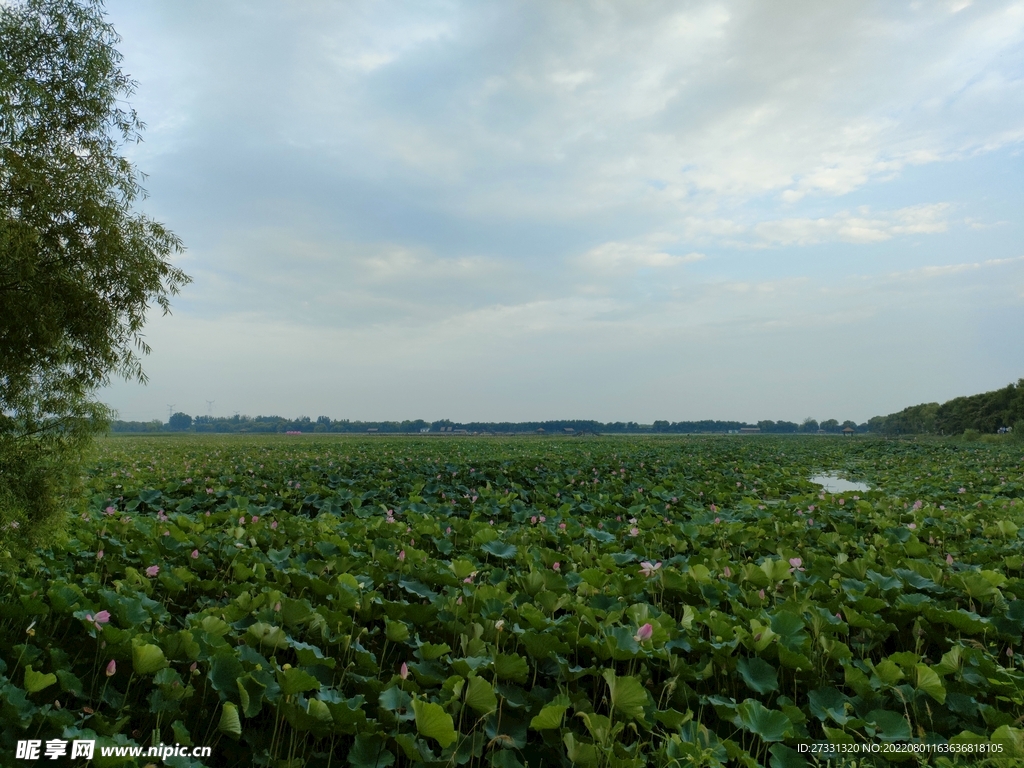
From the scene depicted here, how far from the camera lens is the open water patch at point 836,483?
13584 millimetres

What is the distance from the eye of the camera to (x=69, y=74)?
4328 mm

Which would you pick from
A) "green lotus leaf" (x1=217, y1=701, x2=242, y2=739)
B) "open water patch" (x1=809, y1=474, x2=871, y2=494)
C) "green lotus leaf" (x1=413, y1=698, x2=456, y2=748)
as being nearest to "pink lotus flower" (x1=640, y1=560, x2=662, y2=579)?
"green lotus leaf" (x1=413, y1=698, x2=456, y2=748)

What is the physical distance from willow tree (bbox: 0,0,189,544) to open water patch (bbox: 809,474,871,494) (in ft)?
45.0

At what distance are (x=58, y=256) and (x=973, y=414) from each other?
72427mm

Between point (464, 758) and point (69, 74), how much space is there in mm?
5450

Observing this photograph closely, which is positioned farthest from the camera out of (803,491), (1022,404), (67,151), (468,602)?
(1022,404)

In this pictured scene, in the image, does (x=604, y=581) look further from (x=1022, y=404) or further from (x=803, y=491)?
(x=1022, y=404)

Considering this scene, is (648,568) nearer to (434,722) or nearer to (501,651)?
(501,651)

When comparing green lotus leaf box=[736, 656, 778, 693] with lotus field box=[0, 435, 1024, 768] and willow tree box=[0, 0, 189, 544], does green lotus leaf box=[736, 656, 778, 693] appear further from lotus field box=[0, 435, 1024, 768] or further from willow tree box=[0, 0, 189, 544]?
willow tree box=[0, 0, 189, 544]

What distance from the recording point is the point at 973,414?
56.6 metres

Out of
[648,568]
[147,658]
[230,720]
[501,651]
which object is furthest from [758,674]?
[147,658]

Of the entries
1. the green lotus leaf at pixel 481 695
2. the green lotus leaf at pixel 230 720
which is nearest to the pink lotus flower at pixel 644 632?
the green lotus leaf at pixel 481 695

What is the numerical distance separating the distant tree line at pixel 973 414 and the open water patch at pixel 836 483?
35.0 m

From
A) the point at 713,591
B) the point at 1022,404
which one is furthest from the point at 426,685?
the point at 1022,404
